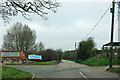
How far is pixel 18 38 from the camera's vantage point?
38.1 metres

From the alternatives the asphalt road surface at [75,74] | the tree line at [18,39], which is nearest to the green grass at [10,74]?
the asphalt road surface at [75,74]

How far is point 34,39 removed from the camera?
41.7 metres

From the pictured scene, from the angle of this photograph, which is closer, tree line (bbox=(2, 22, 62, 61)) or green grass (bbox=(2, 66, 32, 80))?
green grass (bbox=(2, 66, 32, 80))

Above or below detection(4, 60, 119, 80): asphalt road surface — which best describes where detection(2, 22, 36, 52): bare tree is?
above

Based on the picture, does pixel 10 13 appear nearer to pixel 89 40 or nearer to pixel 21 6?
pixel 21 6

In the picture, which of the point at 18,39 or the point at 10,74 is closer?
the point at 10,74

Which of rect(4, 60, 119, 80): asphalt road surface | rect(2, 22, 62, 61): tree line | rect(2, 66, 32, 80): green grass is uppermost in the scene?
rect(2, 22, 62, 61): tree line

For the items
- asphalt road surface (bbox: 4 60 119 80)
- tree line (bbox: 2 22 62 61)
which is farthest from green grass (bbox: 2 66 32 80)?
tree line (bbox: 2 22 62 61)

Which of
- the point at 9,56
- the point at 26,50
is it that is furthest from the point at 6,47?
the point at 9,56

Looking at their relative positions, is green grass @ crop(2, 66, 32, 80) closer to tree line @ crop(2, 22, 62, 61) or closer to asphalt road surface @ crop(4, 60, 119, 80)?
asphalt road surface @ crop(4, 60, 119, 80)

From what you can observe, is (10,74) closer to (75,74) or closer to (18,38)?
Result: (75,74)

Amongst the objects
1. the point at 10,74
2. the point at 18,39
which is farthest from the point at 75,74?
the point at 18,39

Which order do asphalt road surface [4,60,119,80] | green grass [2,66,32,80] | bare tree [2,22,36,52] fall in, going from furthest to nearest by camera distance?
bare tree [2,22,36,52] < asphalt road surface [4,60,119,80] < green grass [2,66,32,80]

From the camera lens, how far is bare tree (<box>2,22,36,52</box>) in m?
37.8
